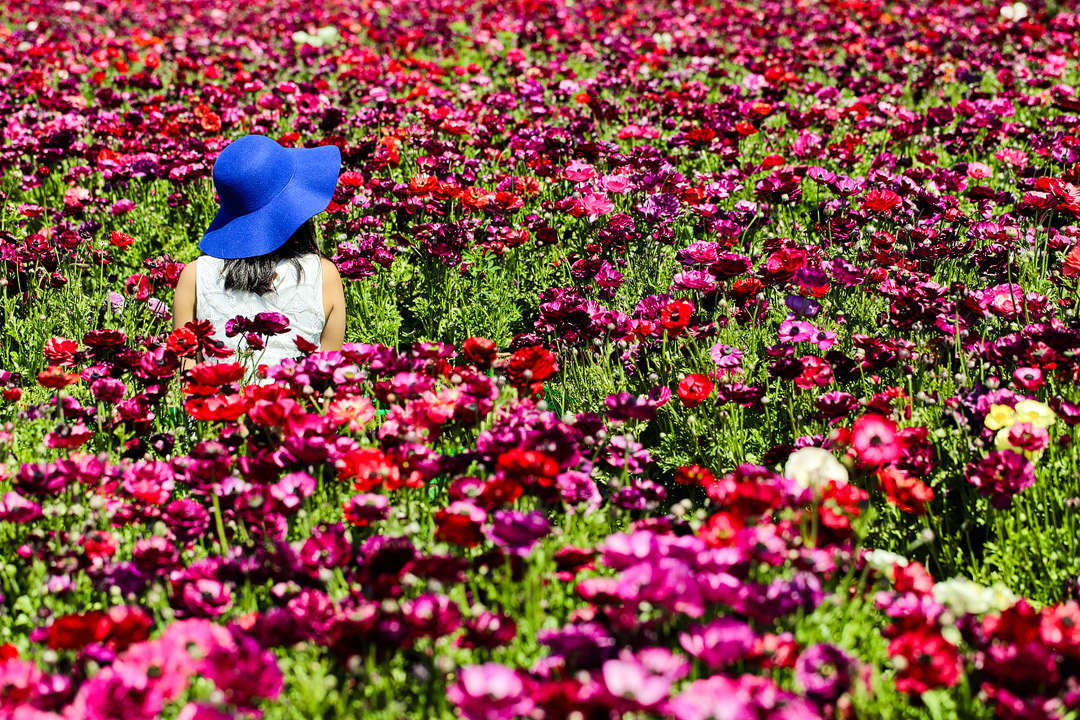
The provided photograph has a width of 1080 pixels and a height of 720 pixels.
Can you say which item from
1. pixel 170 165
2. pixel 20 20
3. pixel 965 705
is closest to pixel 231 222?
pixel 170 165

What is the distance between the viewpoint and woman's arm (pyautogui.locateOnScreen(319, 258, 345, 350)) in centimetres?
386

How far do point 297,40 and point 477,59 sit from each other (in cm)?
201

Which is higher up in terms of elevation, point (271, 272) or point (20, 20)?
point (271, 272)

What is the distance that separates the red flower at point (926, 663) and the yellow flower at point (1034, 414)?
0.93 meters

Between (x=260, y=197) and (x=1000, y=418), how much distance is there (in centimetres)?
281

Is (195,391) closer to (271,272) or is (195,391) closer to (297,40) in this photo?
(271,272)

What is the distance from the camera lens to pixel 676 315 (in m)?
Answer: 3.20

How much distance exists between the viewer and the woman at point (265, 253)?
3.66m

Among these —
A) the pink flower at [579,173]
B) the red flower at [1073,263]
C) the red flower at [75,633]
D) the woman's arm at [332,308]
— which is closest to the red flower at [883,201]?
the red flower at [1073,263]

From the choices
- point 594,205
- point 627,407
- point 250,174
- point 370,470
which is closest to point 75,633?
point 370,470

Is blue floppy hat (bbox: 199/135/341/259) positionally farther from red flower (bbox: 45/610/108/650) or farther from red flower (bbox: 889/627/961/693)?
red flower (bbox: 889/627/961/693)

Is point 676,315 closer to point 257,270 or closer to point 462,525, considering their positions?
point 462,525

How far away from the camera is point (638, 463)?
2.64m

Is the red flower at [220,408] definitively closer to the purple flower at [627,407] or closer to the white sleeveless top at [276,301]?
the purple flower at [627,407]
